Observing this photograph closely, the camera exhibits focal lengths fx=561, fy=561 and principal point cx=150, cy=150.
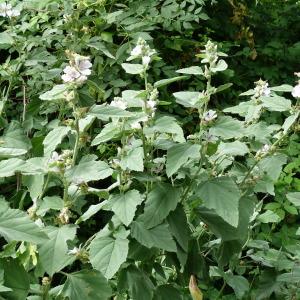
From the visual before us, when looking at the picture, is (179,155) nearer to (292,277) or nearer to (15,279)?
(15,279)


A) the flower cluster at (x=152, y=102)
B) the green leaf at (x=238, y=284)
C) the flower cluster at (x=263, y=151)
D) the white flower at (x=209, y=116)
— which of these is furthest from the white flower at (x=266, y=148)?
the green leaf at (x=238, y=284)

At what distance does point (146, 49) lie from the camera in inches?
64.9

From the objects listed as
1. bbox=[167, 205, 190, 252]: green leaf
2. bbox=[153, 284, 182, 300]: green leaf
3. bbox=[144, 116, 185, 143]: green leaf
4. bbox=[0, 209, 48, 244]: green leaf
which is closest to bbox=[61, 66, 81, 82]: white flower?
bbox=[144, 116, 185, 143]: green leaf

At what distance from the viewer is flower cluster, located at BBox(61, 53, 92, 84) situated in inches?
55.1

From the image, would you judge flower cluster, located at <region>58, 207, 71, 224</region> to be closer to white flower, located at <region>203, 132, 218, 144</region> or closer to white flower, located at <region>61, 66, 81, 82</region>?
white flower, located at <region>61, 66, 81, 82</region>

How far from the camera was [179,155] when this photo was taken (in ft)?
4.92

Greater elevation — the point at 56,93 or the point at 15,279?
the point at 56,93

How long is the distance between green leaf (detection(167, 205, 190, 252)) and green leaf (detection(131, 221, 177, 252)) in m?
0.05

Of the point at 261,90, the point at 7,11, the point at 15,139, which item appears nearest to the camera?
the point at 261,90

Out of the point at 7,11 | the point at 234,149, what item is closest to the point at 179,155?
the point at 234,149

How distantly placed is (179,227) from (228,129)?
1.01 ft

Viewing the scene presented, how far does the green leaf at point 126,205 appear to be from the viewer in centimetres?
145

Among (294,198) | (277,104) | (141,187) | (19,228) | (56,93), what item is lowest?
(294,198)

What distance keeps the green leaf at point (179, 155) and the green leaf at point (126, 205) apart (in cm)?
12
